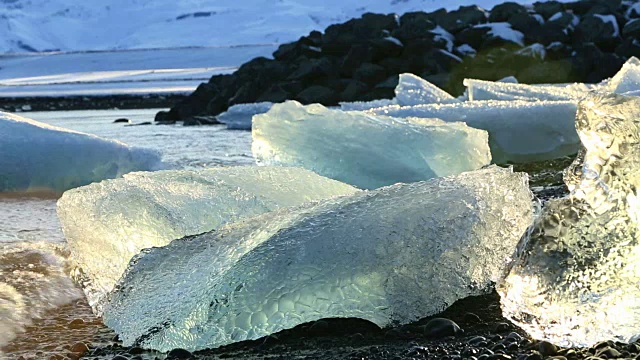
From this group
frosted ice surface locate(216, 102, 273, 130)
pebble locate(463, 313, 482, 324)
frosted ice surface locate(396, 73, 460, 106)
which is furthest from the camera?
frosted ice surface locate(216, 102, 273, 130)

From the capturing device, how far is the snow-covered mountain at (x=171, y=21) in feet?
260

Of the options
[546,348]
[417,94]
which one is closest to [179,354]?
[546,348]

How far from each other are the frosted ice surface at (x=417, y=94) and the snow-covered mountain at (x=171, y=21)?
6478 centimetres

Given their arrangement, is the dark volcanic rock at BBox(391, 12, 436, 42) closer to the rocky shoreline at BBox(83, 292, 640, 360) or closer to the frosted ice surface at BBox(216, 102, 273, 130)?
the frosted ice surface at BBox(216, 102, 273, 130)

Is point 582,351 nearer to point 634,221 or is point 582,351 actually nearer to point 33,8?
point 634,221

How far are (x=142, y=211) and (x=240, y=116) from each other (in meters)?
7.50

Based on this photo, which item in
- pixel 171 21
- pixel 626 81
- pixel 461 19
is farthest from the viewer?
pixel 171 21

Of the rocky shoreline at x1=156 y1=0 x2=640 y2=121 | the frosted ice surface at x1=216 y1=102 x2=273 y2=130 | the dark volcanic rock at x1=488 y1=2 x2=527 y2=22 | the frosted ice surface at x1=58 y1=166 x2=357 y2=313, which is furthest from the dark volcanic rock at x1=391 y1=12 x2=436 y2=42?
the frosted ice surface at x1=58 y1=166 x2=357 y2=313

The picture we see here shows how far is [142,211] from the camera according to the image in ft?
6.43

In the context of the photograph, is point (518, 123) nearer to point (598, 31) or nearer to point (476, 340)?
point (476, 340)

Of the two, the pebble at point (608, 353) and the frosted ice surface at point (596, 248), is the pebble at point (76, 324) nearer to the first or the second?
the frosted ice surface at point (596, 248)

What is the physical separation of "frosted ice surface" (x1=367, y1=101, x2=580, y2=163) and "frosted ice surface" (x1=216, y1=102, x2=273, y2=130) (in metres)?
4.35

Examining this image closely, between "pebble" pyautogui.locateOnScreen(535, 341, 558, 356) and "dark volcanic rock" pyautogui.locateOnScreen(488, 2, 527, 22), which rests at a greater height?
"pebble" pyautogui.locateOnScreen(535, 341, 558, 356)

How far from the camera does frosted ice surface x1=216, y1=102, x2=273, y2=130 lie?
8.92 metres
